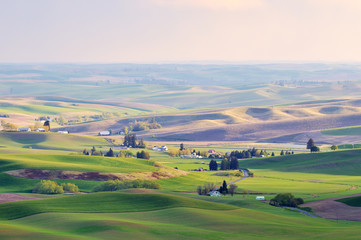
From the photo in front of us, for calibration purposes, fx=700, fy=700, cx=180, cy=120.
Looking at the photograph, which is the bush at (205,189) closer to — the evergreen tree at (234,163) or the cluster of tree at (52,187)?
the cluster of tree at (52,187)

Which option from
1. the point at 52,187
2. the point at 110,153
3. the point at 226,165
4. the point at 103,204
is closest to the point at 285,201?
the point at 103,204

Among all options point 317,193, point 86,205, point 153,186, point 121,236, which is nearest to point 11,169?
point 153,186

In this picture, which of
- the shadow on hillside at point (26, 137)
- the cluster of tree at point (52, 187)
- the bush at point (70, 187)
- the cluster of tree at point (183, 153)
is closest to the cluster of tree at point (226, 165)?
the cluster of tree at point (183, 153)

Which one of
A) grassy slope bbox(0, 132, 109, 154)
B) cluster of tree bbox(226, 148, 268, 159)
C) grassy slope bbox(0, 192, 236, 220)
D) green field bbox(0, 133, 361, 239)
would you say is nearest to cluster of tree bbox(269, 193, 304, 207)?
green field bbox(0, 133, 361, 239)

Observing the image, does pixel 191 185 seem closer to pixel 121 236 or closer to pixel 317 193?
pixel 317 193

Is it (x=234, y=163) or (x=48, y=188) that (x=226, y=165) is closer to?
(x=234, y=163)

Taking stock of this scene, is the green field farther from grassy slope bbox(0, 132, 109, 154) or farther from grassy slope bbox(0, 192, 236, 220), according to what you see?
grassy slope bbox(0, 132, 109, 154)
